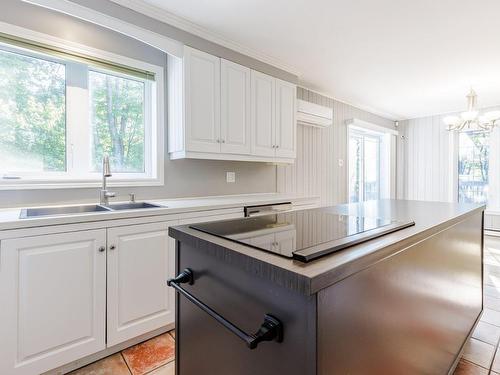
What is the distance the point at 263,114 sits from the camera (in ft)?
9.61

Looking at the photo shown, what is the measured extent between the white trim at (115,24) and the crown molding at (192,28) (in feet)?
0.45

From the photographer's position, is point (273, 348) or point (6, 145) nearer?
point (273, 348)

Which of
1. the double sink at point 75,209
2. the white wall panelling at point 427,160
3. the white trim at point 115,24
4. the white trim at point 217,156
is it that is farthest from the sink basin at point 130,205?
the white wall panelling at point 427,160

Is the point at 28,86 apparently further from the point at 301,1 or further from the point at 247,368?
the point at 247,368

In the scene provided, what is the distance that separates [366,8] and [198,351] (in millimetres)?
2623

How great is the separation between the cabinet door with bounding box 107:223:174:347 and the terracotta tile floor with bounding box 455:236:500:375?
6.21 ft

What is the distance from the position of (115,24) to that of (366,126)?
4.40m

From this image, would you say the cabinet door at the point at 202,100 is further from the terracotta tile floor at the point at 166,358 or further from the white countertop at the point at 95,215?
the terracotta tile floor at the point at 166,358

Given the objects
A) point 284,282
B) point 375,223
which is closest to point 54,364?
point 284,282

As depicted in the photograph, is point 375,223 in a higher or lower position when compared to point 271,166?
lower

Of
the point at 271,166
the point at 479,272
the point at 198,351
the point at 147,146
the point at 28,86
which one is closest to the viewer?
the point at 198,351

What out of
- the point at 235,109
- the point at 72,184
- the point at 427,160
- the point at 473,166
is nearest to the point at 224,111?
the point at 235,109

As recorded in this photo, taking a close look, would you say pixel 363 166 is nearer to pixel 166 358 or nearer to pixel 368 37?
pixel 368 37

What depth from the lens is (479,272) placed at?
1824mm
